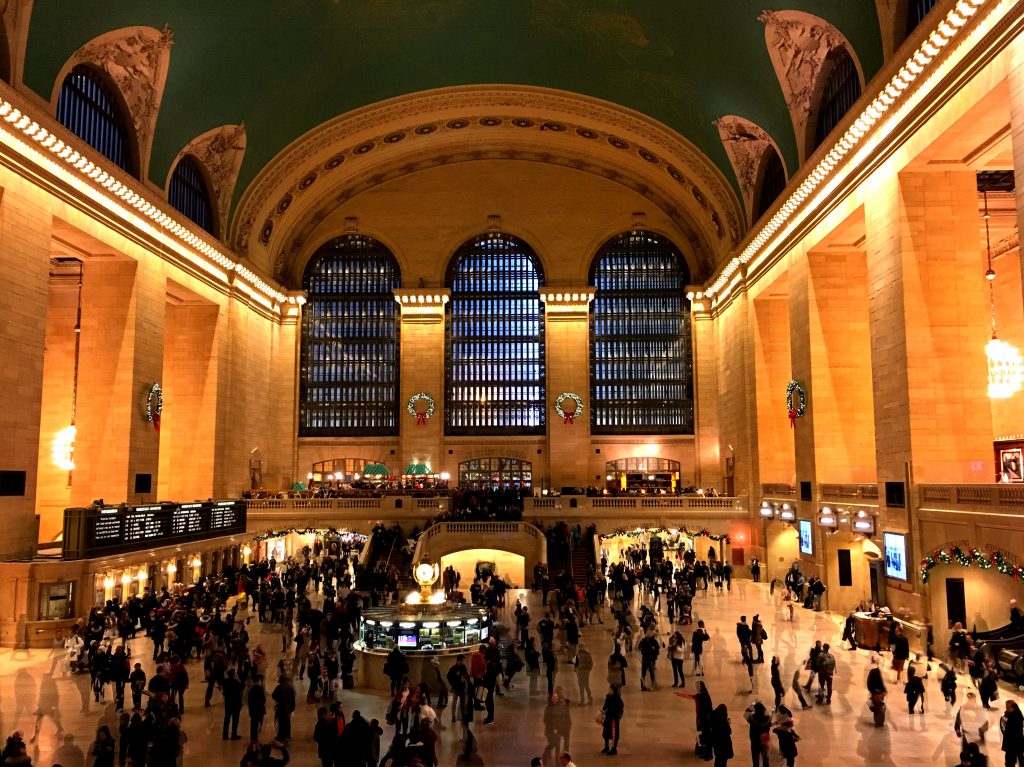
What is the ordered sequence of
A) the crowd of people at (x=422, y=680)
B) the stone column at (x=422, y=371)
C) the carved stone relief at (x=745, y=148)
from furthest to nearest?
the stone column at (x=422, y=371), the carved stone relief at (x=745, y=148), the crowd of people at (x=422, y=680)

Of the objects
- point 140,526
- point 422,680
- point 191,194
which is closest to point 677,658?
point 422,680

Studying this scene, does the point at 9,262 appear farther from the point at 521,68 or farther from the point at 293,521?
the point at 521,68

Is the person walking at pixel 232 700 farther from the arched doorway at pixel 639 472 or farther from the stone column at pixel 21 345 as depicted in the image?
the arched doorway at pixel 639 472

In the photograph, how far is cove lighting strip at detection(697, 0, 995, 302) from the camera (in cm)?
1474

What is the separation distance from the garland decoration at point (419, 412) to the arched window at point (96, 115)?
56.5ft

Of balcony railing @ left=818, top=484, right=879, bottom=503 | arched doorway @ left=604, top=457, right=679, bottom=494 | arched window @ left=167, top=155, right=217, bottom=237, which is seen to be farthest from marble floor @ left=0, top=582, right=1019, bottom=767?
arched doorway @ left=604, top=457, right=679, bottom=494

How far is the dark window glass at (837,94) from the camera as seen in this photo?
21.7 m

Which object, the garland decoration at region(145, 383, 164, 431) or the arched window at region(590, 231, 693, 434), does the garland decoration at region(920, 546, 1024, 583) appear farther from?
the arched window at region(590, 231, 693, 434)

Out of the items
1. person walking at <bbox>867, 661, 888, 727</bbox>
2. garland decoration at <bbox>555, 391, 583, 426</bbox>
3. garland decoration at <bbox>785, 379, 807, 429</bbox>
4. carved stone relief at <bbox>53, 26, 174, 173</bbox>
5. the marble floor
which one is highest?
carved stone relief at <bbox>53, 26, 174, 173</bbox>

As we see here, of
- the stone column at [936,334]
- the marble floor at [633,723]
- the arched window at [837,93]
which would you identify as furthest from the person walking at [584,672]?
the arched window at [837,93]

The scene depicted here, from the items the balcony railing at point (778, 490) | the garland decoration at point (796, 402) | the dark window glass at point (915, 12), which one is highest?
the dark window glass at point (915, 12)

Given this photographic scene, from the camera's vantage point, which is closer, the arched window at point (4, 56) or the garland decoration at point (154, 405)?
the arched window at point (4, 56)

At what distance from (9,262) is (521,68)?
19.2 m

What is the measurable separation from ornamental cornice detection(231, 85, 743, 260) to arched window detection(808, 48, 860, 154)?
7.97 metres
